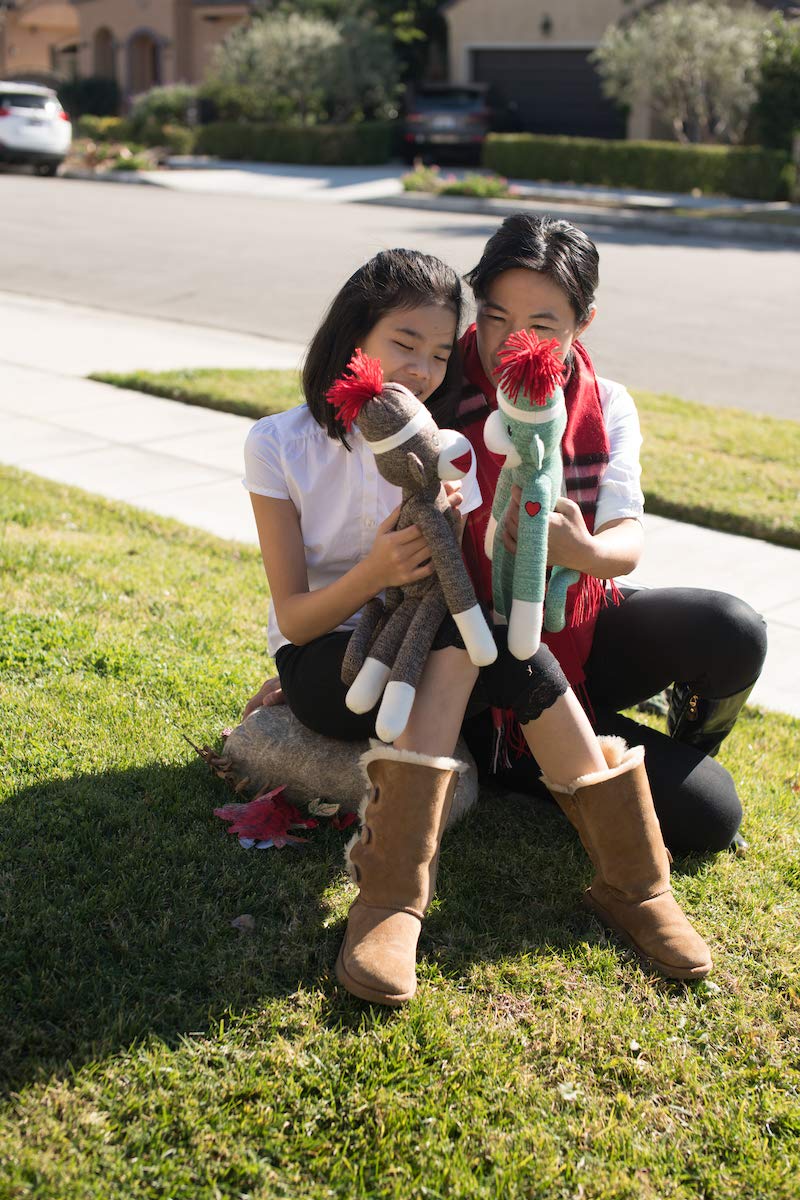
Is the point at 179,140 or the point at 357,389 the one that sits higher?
the point at 179,140

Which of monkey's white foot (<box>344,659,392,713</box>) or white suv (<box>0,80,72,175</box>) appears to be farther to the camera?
white suv (<box>0,80,72,175</box>)

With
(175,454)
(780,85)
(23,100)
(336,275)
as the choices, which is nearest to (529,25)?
(780,85)

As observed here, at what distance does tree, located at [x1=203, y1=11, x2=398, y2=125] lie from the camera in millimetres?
28203

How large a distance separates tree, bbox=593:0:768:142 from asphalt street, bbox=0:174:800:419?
668 centimetres

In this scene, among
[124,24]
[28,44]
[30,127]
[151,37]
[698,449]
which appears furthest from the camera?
[28,44]

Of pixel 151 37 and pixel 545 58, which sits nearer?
pixel 545 58

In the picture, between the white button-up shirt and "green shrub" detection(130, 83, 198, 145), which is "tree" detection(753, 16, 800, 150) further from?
the white button-up shirt

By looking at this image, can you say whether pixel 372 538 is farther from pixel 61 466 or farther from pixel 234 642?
pixel 61 466

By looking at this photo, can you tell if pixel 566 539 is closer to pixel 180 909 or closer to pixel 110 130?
pixel 180 909

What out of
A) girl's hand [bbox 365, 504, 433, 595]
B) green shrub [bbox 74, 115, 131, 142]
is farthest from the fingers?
green shrub [bbox 74, 115, 131, 142]

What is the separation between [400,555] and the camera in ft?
7.74

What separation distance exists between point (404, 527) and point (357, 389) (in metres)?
0.29

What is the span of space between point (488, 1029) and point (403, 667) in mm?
665

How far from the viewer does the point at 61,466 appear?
581 centimetres
